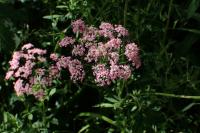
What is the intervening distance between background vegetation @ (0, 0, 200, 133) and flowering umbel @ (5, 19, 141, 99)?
22 cm

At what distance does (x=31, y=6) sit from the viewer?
145 inches

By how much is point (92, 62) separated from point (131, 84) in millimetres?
349

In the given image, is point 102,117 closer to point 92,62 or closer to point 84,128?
point 84,128

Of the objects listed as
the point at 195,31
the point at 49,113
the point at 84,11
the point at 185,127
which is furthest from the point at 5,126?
the point at 195,31

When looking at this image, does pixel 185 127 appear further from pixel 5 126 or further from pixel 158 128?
pixel 5 126

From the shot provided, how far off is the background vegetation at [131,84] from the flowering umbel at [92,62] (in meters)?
0.22

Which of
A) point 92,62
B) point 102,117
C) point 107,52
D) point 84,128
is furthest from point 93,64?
point 84,128

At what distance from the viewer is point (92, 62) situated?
285 cm

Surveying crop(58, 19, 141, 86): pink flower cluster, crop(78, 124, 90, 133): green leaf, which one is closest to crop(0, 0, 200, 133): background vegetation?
crop(78, 124, 90, 133): green leaf

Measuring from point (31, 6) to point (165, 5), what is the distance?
99cm

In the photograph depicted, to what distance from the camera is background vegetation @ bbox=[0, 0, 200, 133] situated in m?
2.86

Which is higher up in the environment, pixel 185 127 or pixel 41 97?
pixel 41 97

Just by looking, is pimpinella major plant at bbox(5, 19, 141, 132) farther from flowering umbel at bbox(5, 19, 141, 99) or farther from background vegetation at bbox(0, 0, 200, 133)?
background vegetation at bbox(0, 0, 200, 133)

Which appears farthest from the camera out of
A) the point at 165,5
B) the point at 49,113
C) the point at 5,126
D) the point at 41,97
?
the point at 165,5
